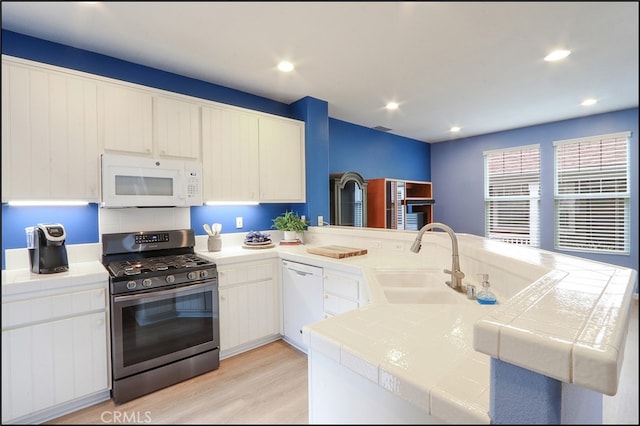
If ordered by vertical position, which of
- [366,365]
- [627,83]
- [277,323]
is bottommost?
[277,323]

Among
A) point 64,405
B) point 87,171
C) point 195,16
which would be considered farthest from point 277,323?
point 195,16

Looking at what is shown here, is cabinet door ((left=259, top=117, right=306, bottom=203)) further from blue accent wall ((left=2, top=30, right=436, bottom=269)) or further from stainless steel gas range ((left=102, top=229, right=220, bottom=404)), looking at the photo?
stainless steel gas range ((left=102, top=229, right=220, bottom=404))

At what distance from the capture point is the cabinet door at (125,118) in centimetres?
197

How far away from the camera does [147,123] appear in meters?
2.24

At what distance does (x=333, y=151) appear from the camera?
4051mm

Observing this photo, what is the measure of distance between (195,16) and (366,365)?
0.78 metres

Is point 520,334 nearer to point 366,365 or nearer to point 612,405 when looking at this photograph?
point 612,405

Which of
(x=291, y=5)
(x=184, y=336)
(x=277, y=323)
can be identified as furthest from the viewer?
(x=277, y=323)

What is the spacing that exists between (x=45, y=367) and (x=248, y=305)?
71.2 inches

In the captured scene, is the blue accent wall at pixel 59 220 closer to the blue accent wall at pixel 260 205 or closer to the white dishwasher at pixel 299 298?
the blue accent wall at pixel 260 205

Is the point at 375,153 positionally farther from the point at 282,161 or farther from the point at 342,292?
the point at 342,292

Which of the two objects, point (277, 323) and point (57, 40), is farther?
point (277, 323)

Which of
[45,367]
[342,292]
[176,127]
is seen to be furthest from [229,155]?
[45,367]

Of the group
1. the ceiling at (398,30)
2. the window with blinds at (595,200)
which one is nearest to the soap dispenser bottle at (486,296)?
the window with blinds at (595,200)
